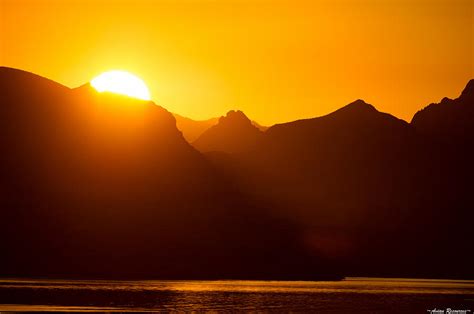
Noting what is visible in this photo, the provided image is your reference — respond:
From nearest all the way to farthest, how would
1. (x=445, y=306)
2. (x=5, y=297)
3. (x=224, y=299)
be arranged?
(x=5, y=297)
(x=445, y=306)
(x=224, y=299)

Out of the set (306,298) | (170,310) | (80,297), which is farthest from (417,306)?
(80,297)

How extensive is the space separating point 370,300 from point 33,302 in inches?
2879

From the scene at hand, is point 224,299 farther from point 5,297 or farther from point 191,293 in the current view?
point 5,297

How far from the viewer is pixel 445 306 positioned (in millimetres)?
161500

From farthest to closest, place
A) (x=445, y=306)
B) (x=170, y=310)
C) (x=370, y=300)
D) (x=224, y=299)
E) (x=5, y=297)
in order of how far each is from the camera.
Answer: (x=370, y=300)
(x=224, y=299)
(x=445, y=306)
(x=5, y=297)
(x=170, y=310)

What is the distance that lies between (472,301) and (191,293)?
5848 centimetres

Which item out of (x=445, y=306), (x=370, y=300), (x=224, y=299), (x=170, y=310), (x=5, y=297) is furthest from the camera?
(x=370, y=300)

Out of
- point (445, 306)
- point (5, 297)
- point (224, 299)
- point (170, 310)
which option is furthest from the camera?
point (224, 299)

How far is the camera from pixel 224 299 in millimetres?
174375

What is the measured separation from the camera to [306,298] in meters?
188

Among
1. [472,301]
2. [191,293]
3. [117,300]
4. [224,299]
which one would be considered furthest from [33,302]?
[472,301]

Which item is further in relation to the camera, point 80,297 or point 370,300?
point 370,300

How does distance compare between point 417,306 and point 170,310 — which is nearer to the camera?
point 170,310

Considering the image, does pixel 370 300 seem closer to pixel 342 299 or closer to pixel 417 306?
pixel 342 299
